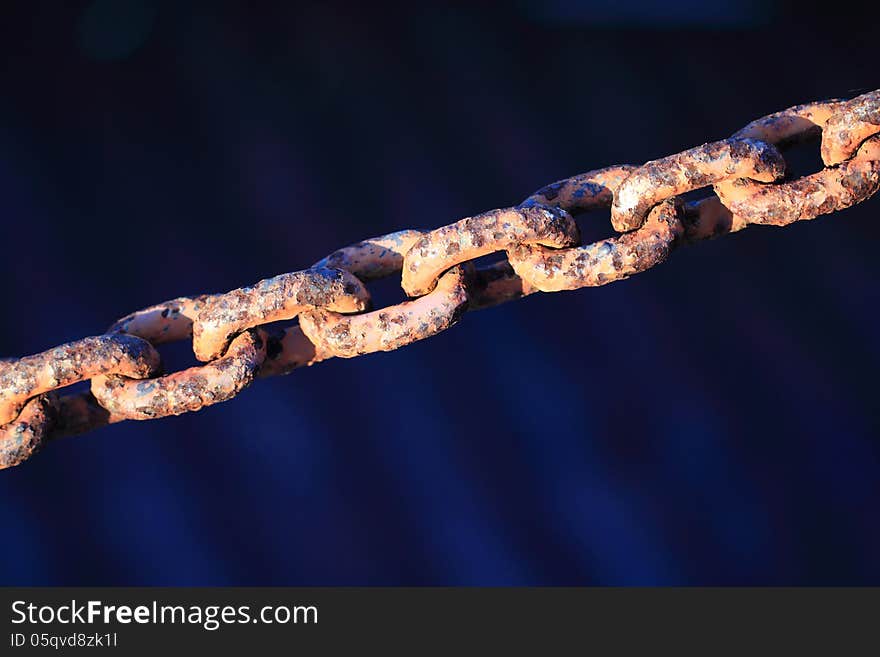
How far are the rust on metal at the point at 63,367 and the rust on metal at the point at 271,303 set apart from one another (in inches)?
2.5

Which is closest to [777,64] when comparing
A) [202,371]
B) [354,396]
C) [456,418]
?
[456,418]

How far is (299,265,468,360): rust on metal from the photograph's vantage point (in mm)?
711

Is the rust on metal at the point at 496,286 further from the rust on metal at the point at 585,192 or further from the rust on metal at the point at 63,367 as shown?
the rust on metal at the point at 63,367

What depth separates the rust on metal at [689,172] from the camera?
718 millimetres

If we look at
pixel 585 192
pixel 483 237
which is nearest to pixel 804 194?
pixel 585 192

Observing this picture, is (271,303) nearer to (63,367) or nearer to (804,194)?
(63,367)

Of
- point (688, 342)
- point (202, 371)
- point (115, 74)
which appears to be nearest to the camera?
point (202, 371)

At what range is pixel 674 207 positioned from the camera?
2.49 feet

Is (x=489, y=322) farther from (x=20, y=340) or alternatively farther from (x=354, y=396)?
(x=20, y=340)

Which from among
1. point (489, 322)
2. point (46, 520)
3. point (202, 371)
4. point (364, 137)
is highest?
point (364, 137)

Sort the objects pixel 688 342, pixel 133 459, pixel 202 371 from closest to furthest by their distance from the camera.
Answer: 1. pixel 202 371
2. pixel 133 459
3. pixel 688 342

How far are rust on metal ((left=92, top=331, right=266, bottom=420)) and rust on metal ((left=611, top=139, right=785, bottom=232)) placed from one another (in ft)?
1.20

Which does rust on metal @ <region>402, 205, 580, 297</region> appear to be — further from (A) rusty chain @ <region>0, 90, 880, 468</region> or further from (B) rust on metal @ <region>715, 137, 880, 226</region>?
(B) rust on metal @ <region>715, 137, 880, 226</region>

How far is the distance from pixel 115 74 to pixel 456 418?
0.88 metres
